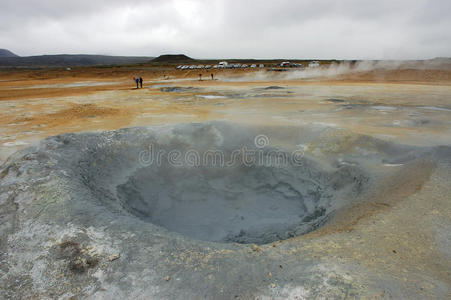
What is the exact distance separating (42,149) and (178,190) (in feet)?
8.47

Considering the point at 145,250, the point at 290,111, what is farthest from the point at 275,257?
the point at 290,111

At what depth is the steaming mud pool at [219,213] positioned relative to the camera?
7.67 feet

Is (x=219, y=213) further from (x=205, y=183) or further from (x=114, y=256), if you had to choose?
(x=114, y=256)

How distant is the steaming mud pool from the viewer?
2.34 m

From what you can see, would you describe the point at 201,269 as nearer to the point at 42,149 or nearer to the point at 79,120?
the point at 42,149

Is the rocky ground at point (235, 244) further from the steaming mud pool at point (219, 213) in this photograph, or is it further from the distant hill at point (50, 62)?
the distant hill at point (50, 62)

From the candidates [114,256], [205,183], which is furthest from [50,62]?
[114,256]

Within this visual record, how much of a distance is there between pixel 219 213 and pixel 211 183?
31.0 inches

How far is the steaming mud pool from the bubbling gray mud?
1.1 inches

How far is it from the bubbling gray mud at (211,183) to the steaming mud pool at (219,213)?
0.09 feet

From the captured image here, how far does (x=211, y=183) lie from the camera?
5.79m

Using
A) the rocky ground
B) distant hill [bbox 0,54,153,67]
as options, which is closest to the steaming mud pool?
the rocky ground

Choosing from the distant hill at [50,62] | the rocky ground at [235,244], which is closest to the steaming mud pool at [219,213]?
the rocky ground at [235,244]

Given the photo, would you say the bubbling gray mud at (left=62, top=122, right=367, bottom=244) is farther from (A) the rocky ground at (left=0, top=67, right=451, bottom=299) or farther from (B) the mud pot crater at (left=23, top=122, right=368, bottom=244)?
(A) the rocky ground at (left=0, top=67, right=451, bottom=299)
